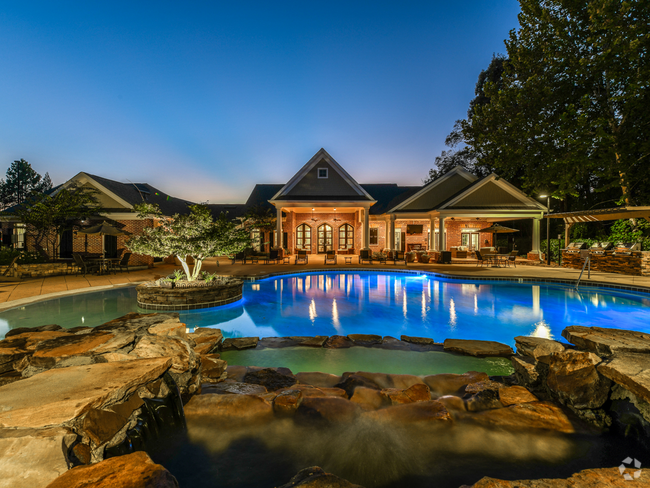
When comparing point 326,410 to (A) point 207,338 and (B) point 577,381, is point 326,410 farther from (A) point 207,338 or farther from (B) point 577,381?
(A) point 207,338

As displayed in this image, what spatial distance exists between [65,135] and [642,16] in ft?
152

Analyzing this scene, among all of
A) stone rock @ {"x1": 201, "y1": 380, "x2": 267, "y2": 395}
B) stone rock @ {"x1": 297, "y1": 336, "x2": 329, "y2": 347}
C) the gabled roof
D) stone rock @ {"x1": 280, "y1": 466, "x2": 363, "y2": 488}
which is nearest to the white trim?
the gabled roof

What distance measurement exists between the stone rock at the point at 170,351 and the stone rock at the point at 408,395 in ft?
7.51

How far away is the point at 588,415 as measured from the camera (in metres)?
2.73

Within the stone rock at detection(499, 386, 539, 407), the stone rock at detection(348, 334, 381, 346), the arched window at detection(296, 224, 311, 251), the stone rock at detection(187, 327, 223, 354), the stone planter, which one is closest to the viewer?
the stone rock at detection(499, 386, 539, 407)

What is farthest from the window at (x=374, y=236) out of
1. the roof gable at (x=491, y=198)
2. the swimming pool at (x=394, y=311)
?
the swimming pool at (x=394, y=311)

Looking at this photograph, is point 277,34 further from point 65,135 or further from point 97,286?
point 65,135

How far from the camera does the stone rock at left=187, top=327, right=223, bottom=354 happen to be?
4756mm

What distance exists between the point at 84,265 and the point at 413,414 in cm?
1562

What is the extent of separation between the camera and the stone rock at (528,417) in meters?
2.63

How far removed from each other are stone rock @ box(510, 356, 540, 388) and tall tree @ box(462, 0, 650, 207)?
19.1m

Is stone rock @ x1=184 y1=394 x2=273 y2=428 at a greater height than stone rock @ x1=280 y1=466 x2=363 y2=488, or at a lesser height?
lesser

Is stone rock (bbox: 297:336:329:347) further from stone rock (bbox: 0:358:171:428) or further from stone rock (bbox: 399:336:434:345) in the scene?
stone rock (bbox: 0:358:171:428)

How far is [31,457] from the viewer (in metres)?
1.59
